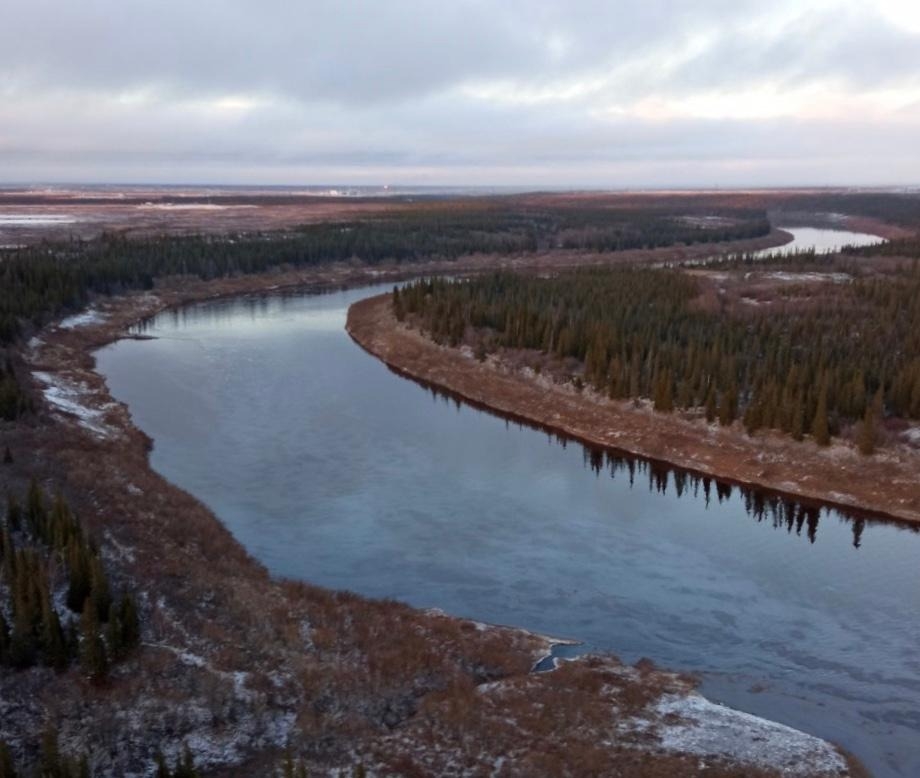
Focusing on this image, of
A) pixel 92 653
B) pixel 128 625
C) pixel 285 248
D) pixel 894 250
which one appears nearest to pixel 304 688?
pixel 128 625

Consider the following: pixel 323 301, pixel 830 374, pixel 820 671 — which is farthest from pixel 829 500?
pixel 323 301

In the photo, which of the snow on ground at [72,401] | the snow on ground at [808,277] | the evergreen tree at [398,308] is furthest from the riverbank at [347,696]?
the snow on ground at [808,277]

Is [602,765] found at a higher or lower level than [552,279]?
lower

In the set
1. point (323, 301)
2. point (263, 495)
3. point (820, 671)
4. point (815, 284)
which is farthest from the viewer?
point (323, 301)

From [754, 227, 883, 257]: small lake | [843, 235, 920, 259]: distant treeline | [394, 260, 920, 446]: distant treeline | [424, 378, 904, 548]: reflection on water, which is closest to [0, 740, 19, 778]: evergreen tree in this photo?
[424, 378, 904, 548]: reflection on water

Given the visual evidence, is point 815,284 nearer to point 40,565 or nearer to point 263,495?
point 263,495

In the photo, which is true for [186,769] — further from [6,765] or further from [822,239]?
[822,239]

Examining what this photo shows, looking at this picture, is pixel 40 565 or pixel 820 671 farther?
pixel 820 671

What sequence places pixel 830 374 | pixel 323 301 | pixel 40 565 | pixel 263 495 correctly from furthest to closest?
pixel 323 301, pixel 830 374, pixel 263 495, pixel 40 565
